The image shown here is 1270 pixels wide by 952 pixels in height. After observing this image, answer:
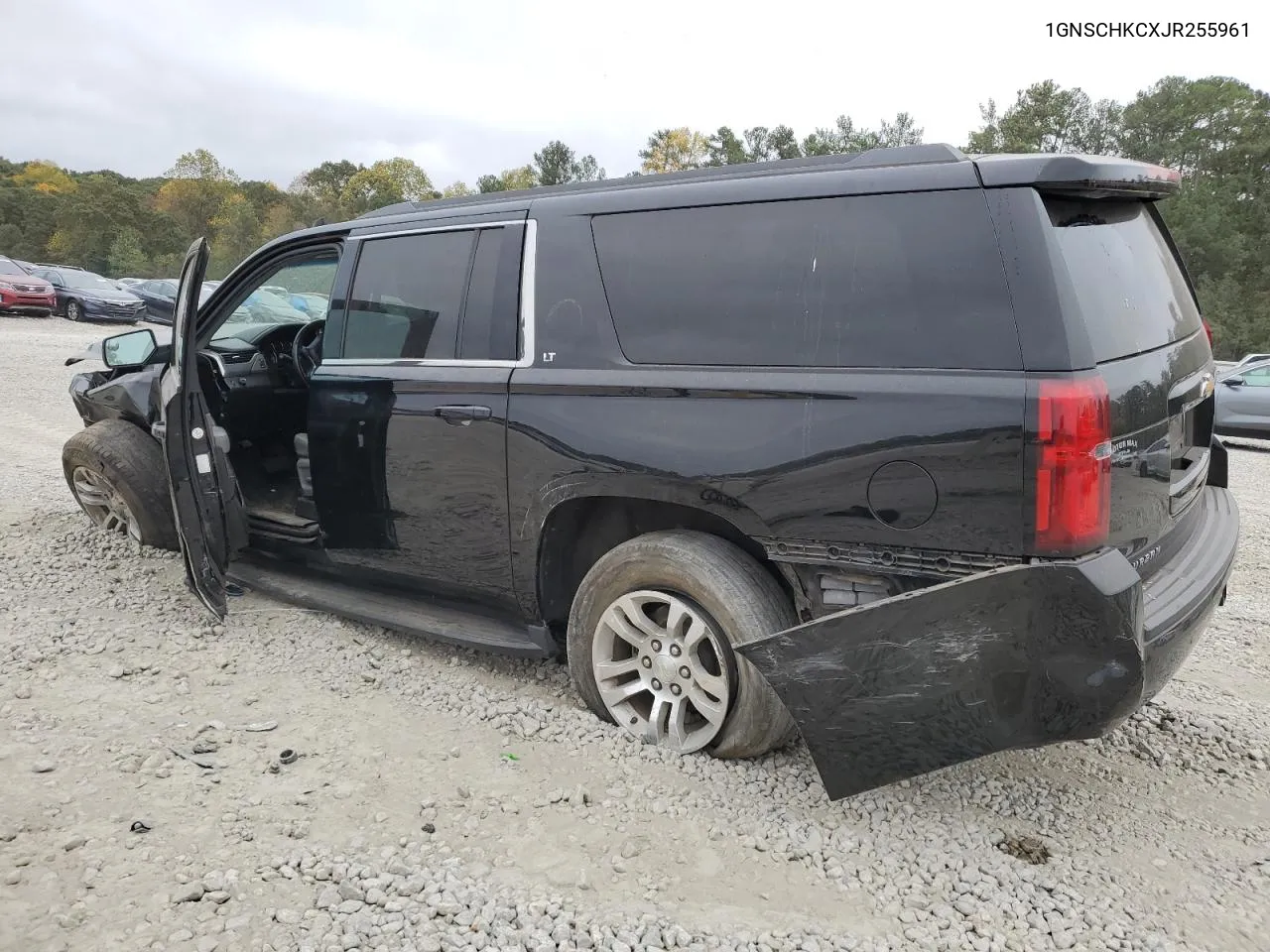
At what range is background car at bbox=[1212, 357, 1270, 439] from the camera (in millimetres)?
12227

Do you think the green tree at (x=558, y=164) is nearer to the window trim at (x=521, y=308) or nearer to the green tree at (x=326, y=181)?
the green tree at (x=326, y=181)

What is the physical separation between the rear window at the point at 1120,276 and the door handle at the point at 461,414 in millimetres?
1989

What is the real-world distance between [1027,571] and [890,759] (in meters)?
0.67

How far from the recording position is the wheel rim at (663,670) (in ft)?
10.1

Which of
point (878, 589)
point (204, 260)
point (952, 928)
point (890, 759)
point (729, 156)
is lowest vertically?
point (952, 928)

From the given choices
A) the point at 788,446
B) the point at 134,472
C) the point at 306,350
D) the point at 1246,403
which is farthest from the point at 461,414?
the point at 1246,403

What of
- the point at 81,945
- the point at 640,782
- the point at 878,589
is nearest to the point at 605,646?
the point at 640,782

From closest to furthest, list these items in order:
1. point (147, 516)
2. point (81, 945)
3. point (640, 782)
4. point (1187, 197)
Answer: point (81, 945)
point (640, 782)
point (147, 516)
point (1187, 197)

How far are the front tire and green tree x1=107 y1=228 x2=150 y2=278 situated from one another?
49.6 metres

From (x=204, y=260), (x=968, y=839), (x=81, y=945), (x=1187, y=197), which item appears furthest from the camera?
(x=1187, y=197)

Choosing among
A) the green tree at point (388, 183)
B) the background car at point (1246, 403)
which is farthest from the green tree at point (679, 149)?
the background car at point (1246, 403)

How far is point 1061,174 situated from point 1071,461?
2.57 ft

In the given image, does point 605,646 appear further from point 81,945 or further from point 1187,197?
point 1187,197

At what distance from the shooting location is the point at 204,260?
415 cm
